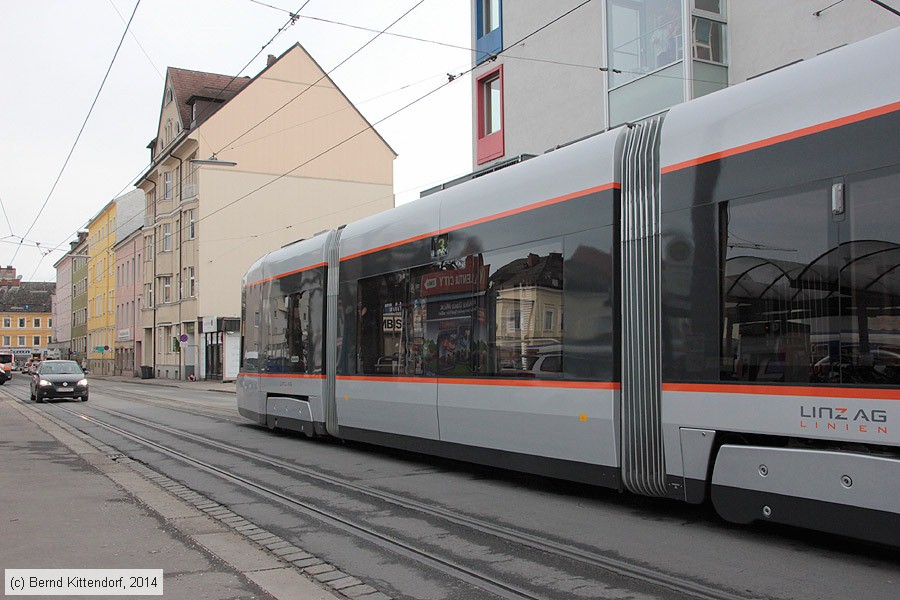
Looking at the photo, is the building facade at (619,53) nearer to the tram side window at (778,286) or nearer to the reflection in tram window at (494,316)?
the reflection in tram window at (494,316)

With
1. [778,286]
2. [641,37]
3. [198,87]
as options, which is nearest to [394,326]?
[778,286]

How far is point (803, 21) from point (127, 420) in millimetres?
16577

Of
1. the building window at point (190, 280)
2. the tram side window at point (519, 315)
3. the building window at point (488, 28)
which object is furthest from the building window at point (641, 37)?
the building window at point (190, 280)

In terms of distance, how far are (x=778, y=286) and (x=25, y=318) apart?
449ft

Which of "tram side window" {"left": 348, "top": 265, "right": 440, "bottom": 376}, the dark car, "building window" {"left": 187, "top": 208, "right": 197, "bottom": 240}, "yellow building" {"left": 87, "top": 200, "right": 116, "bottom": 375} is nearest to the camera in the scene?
"tram side window" {"left": 348, "top": 265, "right": 440, "bottom": 376}

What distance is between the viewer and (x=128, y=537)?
6691mm

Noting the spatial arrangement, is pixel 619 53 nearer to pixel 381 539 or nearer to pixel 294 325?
pixel 294 325

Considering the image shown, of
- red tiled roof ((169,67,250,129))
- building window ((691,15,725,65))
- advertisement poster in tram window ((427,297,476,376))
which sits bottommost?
advertisement poster in tram window ((427,297,476,376))

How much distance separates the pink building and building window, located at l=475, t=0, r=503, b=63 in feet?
143

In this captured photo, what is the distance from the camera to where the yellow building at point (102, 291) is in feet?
243

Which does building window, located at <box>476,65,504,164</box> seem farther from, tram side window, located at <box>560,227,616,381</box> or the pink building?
the pink building

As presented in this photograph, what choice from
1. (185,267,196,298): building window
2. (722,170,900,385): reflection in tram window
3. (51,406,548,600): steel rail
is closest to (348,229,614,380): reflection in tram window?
(722,170,900,385): reflection in tram window

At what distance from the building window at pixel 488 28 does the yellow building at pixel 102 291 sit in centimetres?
5222

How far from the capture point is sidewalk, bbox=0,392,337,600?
5.38 metres
